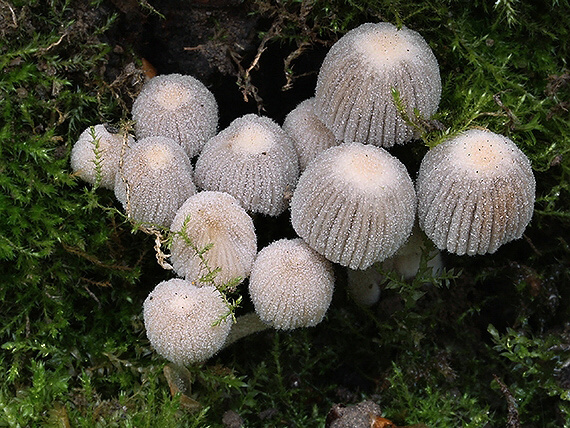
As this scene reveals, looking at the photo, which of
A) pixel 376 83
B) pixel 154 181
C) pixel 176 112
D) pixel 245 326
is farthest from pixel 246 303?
pixel 376 83

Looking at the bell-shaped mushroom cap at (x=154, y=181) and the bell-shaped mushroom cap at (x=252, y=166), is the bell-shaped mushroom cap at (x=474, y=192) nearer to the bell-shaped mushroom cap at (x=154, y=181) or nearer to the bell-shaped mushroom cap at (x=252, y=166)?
the bell-shaped mushroom cap at (x=252, y=166)

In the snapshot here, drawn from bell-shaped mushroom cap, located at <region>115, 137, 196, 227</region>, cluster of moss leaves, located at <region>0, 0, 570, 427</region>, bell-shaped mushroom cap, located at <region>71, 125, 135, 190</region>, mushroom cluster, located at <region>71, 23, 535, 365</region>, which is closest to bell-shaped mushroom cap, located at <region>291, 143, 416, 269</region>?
mushroom cluster, located at <region>71, 23, 535, 365</region>

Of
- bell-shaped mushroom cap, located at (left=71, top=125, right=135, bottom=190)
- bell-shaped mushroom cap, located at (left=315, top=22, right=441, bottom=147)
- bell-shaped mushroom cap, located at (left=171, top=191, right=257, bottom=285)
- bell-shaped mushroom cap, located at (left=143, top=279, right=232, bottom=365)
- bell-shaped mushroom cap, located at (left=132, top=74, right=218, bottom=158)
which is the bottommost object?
bell-shaped mushroom cap, located at (left=143, top=279, right=232, bottom=365)

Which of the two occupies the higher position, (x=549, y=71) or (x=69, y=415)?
(x=549, y=71)

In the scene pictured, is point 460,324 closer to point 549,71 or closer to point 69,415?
point 549,71

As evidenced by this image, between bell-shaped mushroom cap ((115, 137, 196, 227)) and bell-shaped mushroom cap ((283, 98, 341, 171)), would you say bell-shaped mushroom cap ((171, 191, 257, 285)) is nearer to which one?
bell-shaped mushroom cap ((115, 137, 196, 227))

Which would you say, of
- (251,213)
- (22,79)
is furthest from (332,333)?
(22,79)
